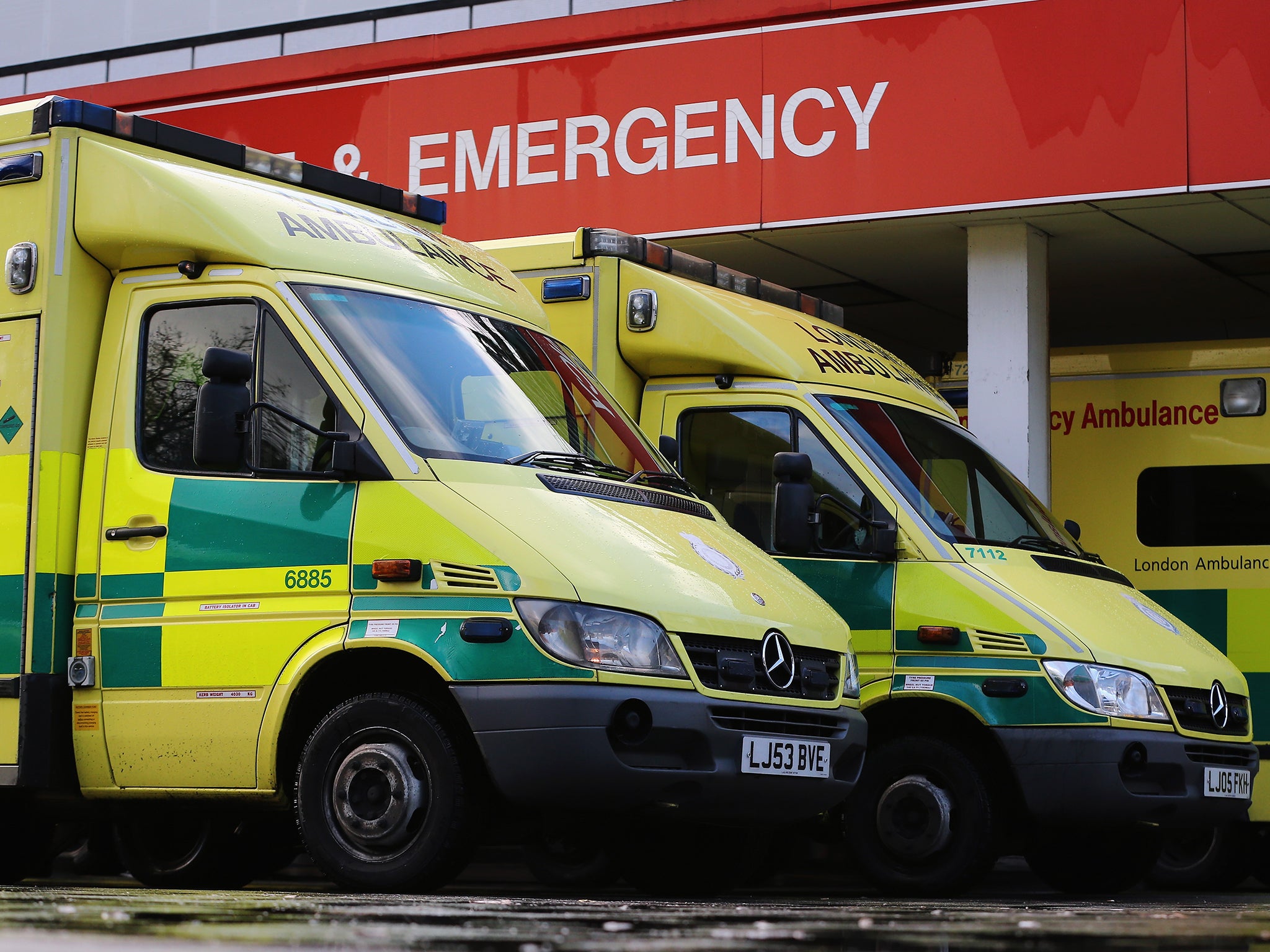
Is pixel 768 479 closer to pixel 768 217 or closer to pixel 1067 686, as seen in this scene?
pixel 1067 686

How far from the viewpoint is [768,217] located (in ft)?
40.6

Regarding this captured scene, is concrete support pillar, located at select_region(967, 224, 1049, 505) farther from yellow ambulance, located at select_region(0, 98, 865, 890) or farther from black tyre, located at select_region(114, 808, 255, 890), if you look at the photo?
black tyre, located at select_region(114, 808, 255, 890)

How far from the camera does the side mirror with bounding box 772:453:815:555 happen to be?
8.05m

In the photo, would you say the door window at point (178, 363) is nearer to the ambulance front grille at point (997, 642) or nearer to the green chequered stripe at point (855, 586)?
the green chequered stripe at point (855, 586)

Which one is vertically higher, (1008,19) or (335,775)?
(1008,19)

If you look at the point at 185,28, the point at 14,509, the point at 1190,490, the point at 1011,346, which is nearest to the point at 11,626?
the point at 14,509

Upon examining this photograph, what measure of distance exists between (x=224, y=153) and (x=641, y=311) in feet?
7.03

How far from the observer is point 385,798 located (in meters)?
6.39

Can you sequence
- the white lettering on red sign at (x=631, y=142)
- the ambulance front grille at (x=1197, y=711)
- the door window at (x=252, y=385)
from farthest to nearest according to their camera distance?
the white lettering on red sign at (x=631, y=142) → the ambulance front grille at (x=1197, y=711) → the door window at (x=252, y=385)

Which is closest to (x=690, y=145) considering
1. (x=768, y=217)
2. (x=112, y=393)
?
(x=768, y=217)

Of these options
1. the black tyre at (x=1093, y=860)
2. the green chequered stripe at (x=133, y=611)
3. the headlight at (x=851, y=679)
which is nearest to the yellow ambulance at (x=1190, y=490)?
the black tyre at (x=1093, y=860)

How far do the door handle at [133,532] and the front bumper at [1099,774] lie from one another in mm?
3571

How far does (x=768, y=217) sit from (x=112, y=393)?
19.8 ft

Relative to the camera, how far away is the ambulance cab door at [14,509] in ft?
23.1
